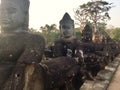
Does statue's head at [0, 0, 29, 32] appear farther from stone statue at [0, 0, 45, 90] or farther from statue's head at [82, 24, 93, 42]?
statue's head at [82, 24, 93, 42]

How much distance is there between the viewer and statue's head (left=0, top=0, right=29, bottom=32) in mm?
3004

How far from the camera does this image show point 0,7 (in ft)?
9.98

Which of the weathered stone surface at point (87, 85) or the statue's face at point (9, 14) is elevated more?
the statue's face at point (9, 14)

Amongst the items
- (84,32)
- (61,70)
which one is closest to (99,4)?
(84,32)

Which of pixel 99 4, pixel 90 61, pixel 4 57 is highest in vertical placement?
pixel 99 4

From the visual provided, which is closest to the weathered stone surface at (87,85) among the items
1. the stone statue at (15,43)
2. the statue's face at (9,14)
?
the stone statue at (15,43)

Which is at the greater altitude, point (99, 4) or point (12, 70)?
point (99, 4)

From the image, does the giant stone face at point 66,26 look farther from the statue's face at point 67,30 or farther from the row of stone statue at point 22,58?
the row of stone statue at point 22,58

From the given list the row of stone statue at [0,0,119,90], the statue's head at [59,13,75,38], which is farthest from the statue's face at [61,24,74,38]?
the row of stone statue at [0,0,119,90]

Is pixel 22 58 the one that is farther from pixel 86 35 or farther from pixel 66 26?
pixel 86 35

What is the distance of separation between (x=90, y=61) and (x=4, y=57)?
11.8 ft

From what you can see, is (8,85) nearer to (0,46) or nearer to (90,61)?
(0,46)

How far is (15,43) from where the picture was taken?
2.90 m

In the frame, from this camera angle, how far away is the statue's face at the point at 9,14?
9.84 ft
